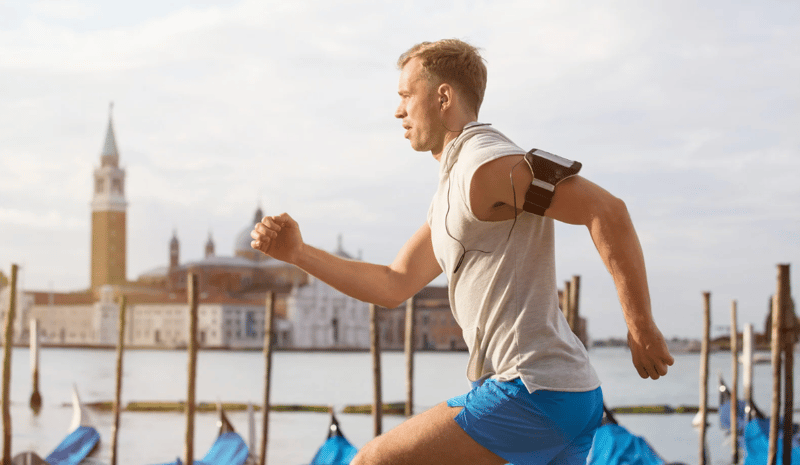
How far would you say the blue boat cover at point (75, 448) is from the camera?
429 inches

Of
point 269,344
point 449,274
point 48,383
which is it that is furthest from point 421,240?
point 48,383

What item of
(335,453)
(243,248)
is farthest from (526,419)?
(243,248)

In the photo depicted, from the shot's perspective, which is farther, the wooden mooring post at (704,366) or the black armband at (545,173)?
the wooden mooring post at (704,366)

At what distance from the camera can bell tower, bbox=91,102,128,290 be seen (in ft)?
258

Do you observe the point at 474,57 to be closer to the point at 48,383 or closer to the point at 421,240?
the point at 421,240

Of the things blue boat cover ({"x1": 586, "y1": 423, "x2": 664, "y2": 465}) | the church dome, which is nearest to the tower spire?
the church dome

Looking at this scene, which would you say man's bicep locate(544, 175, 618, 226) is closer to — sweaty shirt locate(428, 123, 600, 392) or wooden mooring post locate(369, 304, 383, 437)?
sweaty shirt locate(428, 123, 600, 392)

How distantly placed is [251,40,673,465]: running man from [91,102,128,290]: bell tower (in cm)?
8079

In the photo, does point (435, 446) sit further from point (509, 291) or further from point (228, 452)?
point (228, 452)

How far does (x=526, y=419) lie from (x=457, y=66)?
0.48 metres

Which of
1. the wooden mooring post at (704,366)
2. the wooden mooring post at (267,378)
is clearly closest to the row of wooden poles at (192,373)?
the wooden mooring post at (267,378)

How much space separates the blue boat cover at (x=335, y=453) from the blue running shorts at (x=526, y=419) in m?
7.06

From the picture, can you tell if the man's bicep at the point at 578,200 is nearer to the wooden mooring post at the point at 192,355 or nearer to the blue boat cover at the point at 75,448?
the wooden mooring post at the point at 192,355

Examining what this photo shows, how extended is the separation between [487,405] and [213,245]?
9337cm
